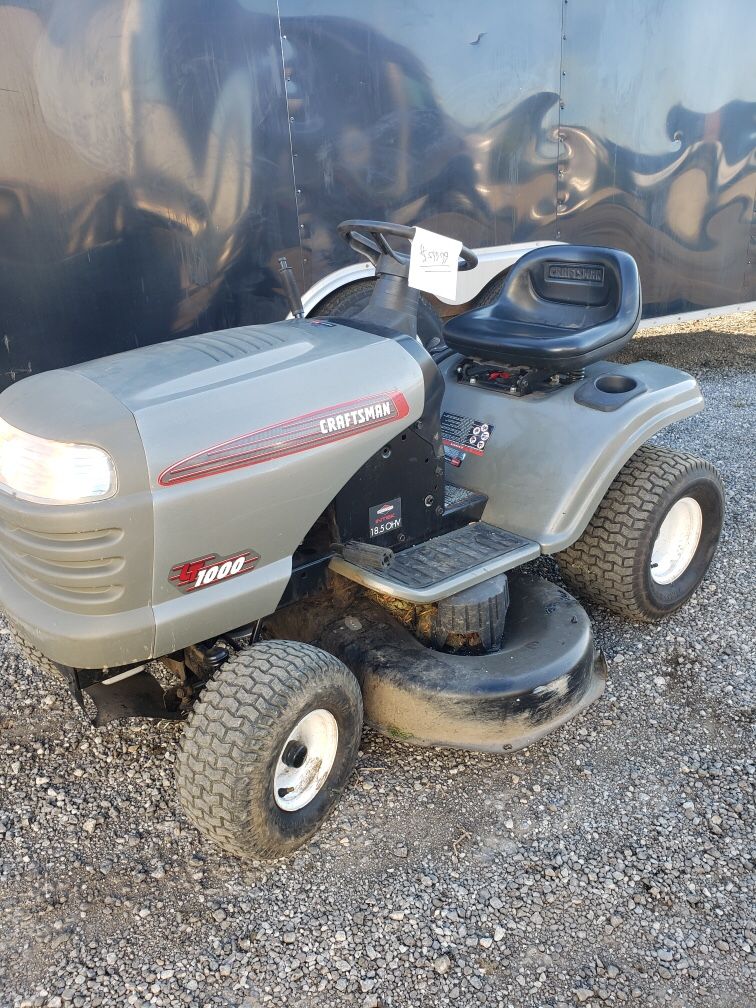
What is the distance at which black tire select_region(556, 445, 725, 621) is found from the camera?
9.70 ft

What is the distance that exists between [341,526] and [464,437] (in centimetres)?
79

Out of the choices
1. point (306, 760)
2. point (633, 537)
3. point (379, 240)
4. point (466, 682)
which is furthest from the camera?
point (633, 537)

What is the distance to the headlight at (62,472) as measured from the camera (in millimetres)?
1844

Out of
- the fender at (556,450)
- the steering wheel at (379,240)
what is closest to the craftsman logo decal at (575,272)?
the fender at (556,450)

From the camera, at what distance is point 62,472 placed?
185cm

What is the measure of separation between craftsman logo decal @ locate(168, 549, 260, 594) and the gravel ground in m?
0.73

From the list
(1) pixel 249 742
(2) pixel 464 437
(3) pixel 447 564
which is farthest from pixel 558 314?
(1) pixel 249 742

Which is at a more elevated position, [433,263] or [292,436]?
[433,263]

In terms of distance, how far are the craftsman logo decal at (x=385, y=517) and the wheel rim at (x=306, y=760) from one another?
1.84ft

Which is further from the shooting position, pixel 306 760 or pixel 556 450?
pixel 556 450

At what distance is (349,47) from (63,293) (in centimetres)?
178

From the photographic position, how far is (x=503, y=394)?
10.00 ft

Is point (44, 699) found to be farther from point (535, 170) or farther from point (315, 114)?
point (535, 170)

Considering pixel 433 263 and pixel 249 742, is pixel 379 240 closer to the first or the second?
pixel 433 263
